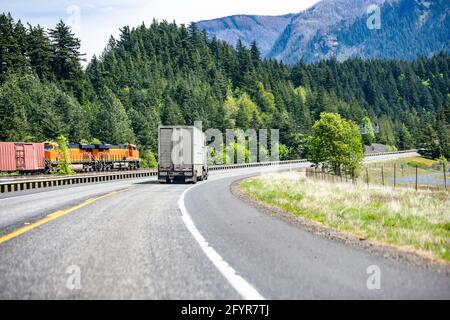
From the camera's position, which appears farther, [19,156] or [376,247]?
[19,156]

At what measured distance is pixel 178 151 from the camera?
30.8 metres

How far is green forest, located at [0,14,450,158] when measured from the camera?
82044 mm

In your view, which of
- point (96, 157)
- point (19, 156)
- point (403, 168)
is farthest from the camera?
point (403, 168)

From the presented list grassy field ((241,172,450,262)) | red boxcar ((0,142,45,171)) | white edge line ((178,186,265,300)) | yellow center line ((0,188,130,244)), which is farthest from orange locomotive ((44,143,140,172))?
white edge line ((178,186,265,300))

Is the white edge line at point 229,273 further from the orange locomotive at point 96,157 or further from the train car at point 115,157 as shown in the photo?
the train car at point 115,157

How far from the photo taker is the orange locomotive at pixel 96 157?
46781mm

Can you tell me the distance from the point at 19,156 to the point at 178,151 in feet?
→ 65.3

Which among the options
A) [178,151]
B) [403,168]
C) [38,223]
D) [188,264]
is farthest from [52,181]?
[403,168]

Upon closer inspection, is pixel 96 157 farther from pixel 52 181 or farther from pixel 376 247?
pixel 376 247

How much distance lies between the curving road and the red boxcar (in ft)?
115

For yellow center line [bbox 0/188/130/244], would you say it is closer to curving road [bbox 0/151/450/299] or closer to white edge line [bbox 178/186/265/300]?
curving road [bbox 0/151/450/299]

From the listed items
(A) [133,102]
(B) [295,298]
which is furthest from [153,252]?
(A) [133,102]

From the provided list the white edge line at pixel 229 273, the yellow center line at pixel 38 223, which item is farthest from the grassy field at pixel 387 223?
the yellow center line at pixel 38 223

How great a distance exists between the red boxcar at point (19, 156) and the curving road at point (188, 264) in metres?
34.9
